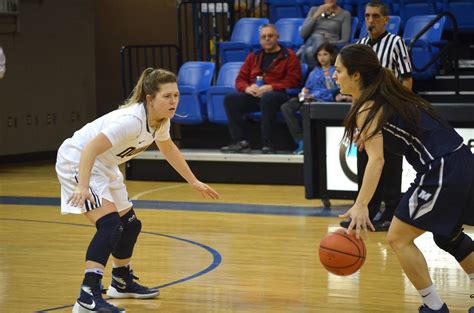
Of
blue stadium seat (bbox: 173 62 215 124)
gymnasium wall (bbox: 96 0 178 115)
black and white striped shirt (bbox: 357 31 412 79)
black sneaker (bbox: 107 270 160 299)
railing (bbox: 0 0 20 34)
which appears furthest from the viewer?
gymnasium wall (bbox: 96 0 178 115)

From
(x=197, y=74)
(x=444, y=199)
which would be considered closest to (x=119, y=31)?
(x=197, y=74)

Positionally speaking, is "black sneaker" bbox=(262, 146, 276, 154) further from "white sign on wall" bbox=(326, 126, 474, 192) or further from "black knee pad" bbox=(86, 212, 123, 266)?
"black knee pad" bbox=(86, 212, 123, 266)

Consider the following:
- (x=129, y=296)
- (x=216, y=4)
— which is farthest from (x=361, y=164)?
(x=216, y=4)

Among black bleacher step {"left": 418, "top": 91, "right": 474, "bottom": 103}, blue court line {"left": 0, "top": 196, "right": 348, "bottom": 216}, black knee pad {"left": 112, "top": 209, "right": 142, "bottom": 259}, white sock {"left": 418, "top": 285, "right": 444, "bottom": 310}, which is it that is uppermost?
black bleacher step {"left": 418, "top": 91, "right": 474, "bottom": 103}

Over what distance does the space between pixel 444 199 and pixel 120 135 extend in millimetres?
1800

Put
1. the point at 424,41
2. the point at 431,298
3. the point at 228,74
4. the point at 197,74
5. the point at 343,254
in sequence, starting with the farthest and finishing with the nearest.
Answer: the point at 197,74 → the point at 228,74 → the point at 424,41 → the point at 343,254 → the point at 431,298

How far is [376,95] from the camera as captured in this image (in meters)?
5.27

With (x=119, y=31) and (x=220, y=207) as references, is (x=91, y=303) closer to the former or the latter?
(x=220, y=207)

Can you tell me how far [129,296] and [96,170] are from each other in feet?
2.89

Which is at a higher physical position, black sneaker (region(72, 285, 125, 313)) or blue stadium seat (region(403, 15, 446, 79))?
blue stadium seat (region(403, 15, 446, 79))

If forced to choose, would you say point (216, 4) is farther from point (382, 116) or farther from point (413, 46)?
point (382, 116)

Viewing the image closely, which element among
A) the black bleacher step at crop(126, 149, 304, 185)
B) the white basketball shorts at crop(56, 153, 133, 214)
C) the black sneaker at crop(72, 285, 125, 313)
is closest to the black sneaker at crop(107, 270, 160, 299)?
the white basketball shorts at crop(56, 153, 133, 214)

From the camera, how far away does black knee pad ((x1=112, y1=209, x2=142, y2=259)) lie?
620 cm

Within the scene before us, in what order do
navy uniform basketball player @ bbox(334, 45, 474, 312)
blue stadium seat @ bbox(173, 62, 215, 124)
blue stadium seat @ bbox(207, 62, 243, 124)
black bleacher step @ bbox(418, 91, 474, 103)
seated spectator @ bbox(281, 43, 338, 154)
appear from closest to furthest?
navy uniform basketball player @ bbox(334, 45, 474, 312) < seated spectator @ bbox(281, 43, 338, 154) < black bleacher step @ bbox(418, 91, 474, 103) < blue stadium seat @ bbox(207, 62, 243, 124) < blue stadium seat @ bbox(173, 62, 215, 124)
